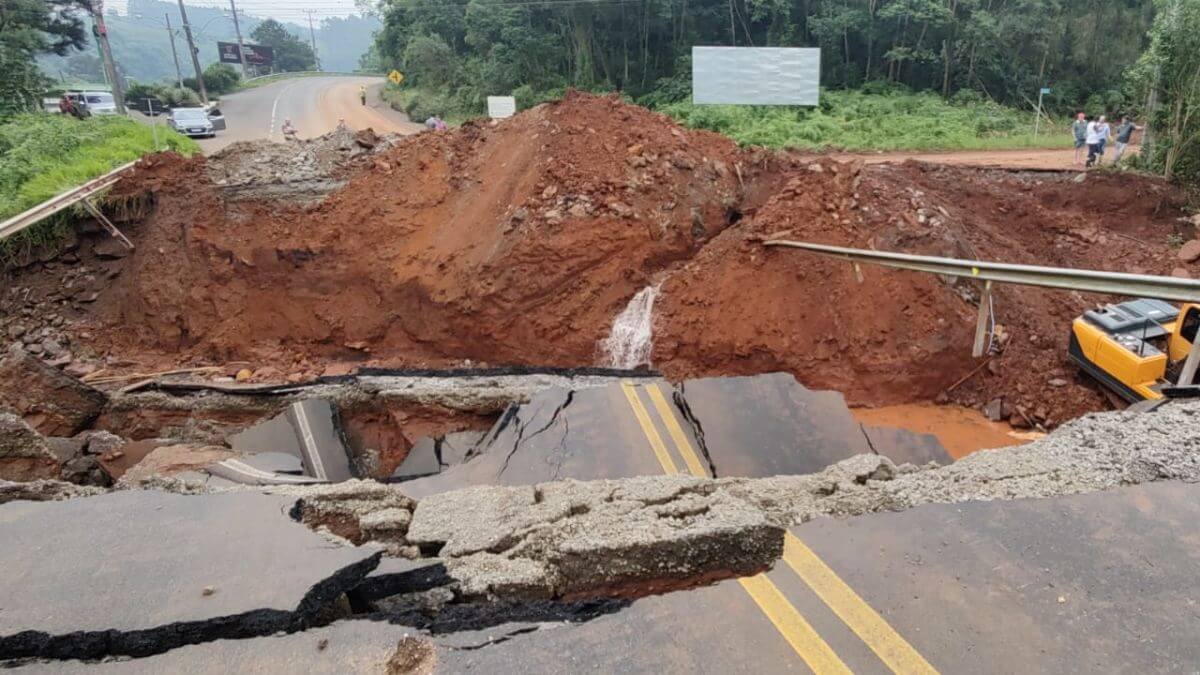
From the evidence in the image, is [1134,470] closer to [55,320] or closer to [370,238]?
[370,238]

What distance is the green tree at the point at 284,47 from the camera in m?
80.2

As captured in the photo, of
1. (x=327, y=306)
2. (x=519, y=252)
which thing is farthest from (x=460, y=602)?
(x=327, y=306)

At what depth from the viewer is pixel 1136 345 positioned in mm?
6938

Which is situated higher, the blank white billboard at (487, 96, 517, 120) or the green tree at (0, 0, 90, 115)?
the green tree at (0, 0, 90, 115)

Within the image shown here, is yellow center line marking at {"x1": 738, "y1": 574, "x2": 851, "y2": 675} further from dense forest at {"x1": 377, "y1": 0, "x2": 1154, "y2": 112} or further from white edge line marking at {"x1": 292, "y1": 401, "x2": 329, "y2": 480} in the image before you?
dense forest at {"x1": 377, "y1": 0, "x2": 1154, "y2": 112}

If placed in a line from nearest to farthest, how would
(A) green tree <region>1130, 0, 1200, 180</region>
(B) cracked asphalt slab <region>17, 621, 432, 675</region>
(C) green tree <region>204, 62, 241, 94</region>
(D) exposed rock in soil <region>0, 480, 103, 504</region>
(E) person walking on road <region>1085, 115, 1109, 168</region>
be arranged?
(B) cracked asphalt slab <region>17, 621, 432, 675</region> < (D) exposed rock in soil <region>0, 480, 103, 504</region> < (A) green tree <region>1130, 0, 1200, 180</region> < (E) person walking on road <region>1085, 115, 1109, 168</region> < (C) green tree <region>204, 62, 241, 94</region>

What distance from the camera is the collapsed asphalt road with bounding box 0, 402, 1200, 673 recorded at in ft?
8.55

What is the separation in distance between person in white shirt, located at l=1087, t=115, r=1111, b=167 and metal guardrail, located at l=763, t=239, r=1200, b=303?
43.6 ft

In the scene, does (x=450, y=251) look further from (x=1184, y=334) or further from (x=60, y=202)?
(x=1184, y=334)

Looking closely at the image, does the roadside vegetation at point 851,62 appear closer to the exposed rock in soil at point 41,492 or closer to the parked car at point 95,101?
the parked car at point 95,101

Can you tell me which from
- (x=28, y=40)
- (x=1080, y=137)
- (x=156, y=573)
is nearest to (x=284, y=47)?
(x=28, y=40)

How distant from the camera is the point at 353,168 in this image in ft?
38.0

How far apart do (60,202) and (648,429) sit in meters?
10.8

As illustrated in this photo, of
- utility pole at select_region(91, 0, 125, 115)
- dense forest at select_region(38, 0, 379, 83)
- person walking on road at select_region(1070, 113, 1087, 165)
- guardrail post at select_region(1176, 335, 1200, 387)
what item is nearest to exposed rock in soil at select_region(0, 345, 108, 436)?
guardrail post at select_region(1176, 335, 1200, 387)
